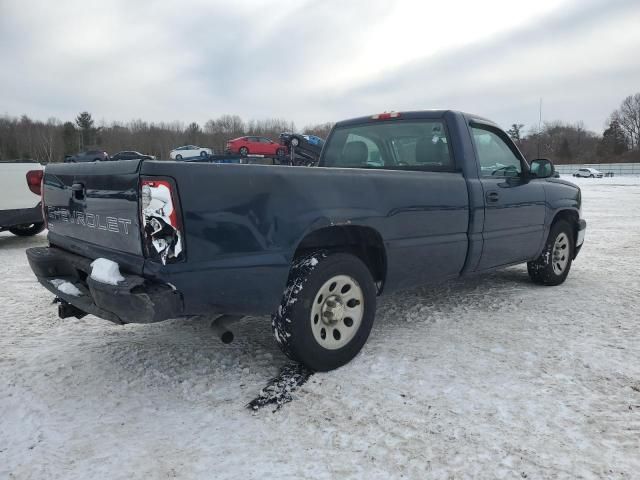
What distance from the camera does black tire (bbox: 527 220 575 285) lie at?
5020mm

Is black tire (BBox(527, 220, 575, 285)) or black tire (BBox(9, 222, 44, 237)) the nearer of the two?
black tire (BBox(527, 220, 575, 285))

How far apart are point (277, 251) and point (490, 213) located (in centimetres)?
223

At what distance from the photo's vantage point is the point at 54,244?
3.36m

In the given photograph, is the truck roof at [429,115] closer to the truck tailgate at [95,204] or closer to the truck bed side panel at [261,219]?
the truck bed side panel at [261,219]

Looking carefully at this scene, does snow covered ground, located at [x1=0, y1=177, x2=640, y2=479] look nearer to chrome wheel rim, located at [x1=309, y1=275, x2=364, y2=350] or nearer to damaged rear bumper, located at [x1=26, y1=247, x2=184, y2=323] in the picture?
chrome wheel rim, located at [x1=309, y1=275, x2=364, y2=350]

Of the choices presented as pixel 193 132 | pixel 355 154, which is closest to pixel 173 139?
pixel 193 132

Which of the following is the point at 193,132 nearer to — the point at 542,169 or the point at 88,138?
the point at 88,138

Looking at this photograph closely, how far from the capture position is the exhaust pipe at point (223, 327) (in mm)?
2619

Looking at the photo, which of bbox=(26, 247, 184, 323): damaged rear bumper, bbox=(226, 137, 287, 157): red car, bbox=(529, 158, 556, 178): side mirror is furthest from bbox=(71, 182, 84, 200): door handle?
bbox=(226, 137, 287, 157): red car

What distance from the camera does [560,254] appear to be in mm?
5242

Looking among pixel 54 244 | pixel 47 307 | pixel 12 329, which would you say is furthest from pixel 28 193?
pixel 54 244

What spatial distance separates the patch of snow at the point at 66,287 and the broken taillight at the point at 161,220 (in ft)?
2.54

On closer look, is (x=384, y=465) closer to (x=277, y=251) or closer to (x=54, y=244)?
(x=277, y=251)

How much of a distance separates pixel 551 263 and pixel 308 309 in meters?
3.46
